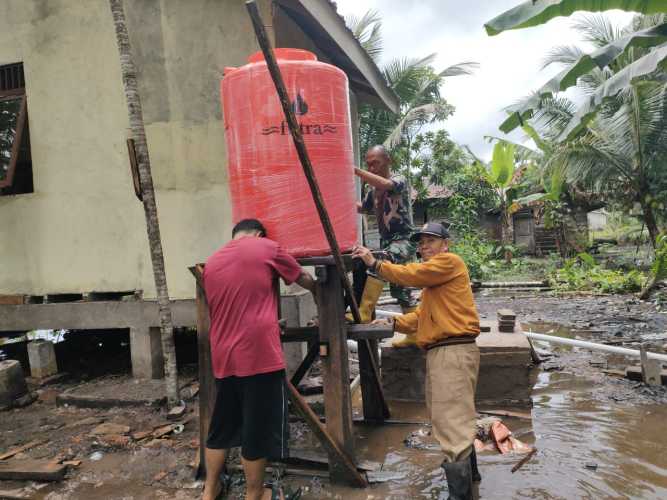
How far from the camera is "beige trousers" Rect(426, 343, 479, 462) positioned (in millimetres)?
2914

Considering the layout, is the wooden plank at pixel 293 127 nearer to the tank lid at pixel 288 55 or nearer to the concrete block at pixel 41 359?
the tank lid at pixel 288 55

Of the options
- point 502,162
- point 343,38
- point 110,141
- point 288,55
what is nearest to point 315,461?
point 288,55

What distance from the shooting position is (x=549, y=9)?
16.5 feet

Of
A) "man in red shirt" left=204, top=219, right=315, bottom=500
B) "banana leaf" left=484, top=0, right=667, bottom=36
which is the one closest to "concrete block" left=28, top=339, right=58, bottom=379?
"man in red shirt" left=204, top=219, right=315, bottom=500

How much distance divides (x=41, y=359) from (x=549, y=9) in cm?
664

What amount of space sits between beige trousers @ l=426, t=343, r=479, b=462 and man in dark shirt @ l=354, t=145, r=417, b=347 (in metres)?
0.91

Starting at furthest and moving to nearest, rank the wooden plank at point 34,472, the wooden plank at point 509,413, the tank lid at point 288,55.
Answer: 1. the wooden plank at point 509,413
2. the wooden plank at point 34,472
3. the tank lid at point 288,55

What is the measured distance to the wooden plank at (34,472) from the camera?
3449 mm

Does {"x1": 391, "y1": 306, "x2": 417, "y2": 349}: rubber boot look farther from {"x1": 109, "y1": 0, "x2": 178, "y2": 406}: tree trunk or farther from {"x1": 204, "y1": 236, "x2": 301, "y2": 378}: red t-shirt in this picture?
{"x1": 109, "y1": 0, "x2": 178, "y2": 406}: tree trunk

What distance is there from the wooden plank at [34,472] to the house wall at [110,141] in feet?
6.26

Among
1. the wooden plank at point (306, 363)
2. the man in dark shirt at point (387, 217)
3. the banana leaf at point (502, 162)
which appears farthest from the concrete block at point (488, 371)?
the banana leaf at point (502, 162)

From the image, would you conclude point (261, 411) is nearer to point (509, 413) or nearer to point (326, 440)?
point (326, 440)

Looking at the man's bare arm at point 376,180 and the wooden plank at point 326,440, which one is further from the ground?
the man's bare arm at point 376,180

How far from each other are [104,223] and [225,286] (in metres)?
3.08
